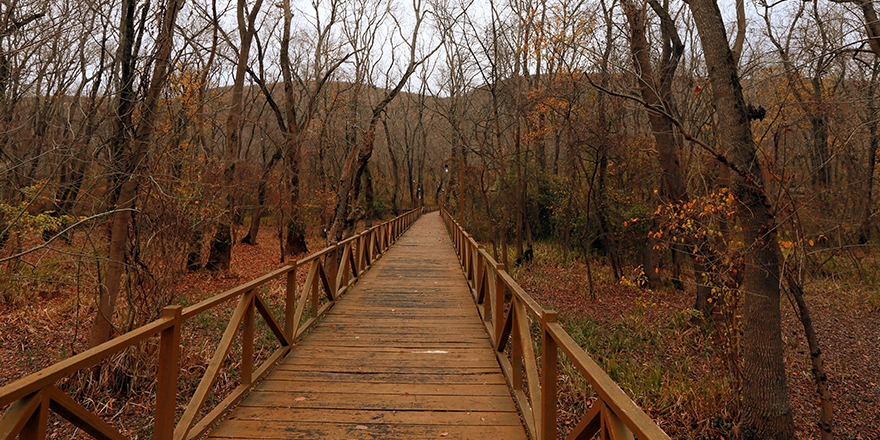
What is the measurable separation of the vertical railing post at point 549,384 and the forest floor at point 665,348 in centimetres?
328

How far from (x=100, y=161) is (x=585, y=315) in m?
9.74

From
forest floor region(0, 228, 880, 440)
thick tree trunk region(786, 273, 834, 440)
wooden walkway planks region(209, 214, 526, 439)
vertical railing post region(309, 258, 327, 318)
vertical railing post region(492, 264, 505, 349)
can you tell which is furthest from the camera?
forest floor region(0, 228, 880, 440)

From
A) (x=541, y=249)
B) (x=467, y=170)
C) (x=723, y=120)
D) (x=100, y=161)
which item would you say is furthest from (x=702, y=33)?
(x=467, y=170)

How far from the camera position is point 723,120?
17.1ft

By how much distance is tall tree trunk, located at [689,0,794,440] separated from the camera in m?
4.84

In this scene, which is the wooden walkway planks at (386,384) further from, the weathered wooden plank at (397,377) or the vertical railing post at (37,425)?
the vertical railing post at (37,425)

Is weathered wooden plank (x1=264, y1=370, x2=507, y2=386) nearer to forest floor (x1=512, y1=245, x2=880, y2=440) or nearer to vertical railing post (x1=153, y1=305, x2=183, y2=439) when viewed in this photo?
vertical railing post (x1=153, y1=305, x2=183, y2=439)

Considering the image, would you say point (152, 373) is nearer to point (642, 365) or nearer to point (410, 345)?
point (410, 345)

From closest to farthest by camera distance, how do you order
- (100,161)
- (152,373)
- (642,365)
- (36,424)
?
(36,424) → (100,161) → (152,373) → (642,365)

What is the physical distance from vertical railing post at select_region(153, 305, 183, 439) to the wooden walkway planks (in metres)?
0.47

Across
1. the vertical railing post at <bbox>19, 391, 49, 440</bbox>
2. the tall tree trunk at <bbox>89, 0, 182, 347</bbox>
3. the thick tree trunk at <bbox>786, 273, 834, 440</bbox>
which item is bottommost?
the thick tree trunk at <bbox>786, 273, 834, 440</bbox>

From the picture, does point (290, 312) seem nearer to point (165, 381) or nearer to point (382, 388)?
point (382, 388)

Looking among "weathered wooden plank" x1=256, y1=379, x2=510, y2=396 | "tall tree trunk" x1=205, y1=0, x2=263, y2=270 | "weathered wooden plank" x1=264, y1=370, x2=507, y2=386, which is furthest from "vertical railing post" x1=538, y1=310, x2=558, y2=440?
"tall tree trunk" x1=205, y1=0, x2=263, y2=270

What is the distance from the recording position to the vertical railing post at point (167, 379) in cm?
262
